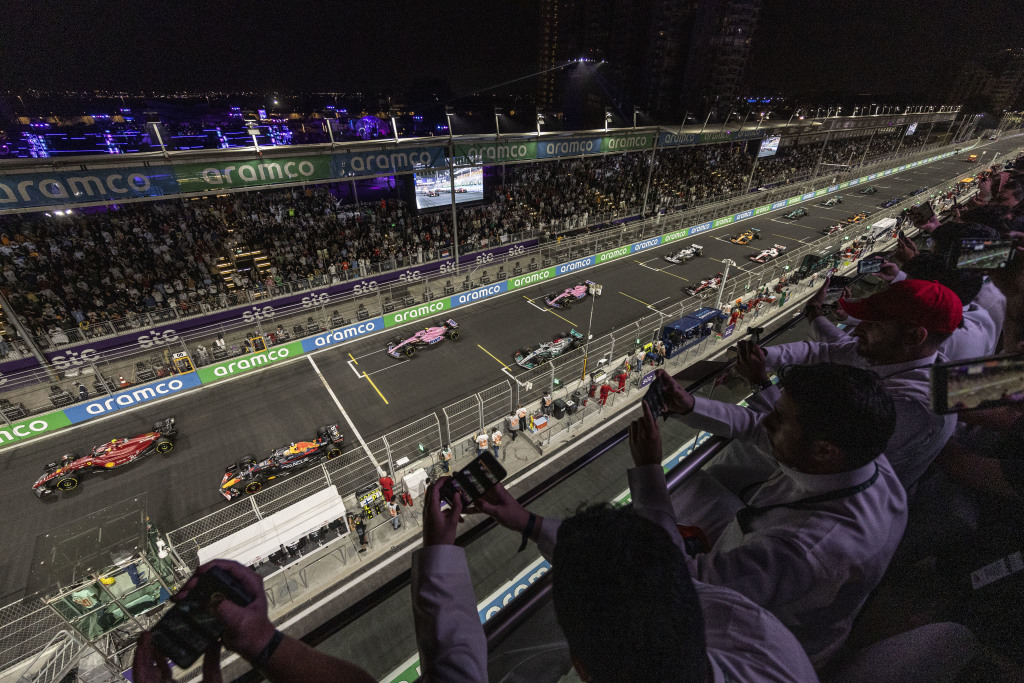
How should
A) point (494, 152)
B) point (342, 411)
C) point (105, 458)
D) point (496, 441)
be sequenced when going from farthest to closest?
point (494, 152)
point (342, 411)
point (105, 458)
point (496, 441)

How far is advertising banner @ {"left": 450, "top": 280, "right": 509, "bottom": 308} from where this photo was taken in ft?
70.0

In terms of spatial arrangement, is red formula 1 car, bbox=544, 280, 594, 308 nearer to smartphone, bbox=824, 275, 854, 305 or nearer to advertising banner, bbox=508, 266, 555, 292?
advertising banner, bbox=508, 266, 555, 292

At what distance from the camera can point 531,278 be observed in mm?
24109

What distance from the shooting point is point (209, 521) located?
36.6 feet

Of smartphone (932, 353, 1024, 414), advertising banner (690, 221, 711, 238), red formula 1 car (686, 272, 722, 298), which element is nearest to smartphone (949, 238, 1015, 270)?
smartphone (932, 353, 1024, 414)

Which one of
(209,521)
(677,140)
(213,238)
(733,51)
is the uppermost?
(733,51)

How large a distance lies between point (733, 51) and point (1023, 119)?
9002 cm

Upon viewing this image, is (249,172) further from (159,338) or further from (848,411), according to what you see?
(848,411)

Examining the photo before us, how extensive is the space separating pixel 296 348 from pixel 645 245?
2353 centimetres

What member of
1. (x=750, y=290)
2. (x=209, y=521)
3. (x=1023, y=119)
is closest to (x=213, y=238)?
(x=209, y=521)

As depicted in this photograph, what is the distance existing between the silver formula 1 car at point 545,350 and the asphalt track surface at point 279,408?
73cm

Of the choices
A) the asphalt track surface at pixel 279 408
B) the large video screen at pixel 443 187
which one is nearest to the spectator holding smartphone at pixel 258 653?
Answer: the asphalt track surface at pixel 279 408

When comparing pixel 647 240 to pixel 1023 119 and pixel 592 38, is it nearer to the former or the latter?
pixel 592 38

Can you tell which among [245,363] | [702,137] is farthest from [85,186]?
[702,137]
